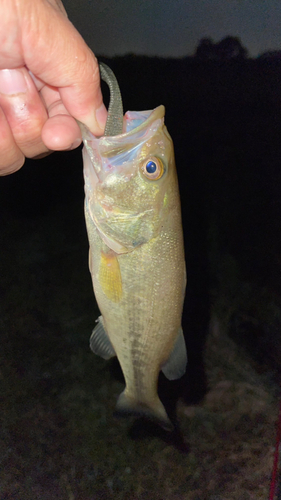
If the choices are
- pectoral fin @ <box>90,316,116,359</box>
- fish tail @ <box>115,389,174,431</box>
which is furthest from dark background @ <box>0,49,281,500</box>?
pectoral fin @ <box>90,316,116,359</box>

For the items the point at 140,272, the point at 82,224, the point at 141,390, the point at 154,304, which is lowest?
the point at 82,224

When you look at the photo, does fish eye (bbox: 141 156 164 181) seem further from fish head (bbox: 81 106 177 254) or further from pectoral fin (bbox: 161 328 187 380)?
pectoral fin (bbox: 161 328 187 380)

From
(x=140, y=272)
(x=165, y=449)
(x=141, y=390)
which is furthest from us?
(x=165, y=449)

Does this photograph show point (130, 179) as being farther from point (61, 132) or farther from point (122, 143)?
point (61, 132)

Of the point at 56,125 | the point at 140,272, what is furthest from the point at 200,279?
the point at 56,125

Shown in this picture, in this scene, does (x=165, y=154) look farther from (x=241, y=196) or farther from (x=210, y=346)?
(x=241, y=196)

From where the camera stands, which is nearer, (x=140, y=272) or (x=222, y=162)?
(x=140, y=272)
